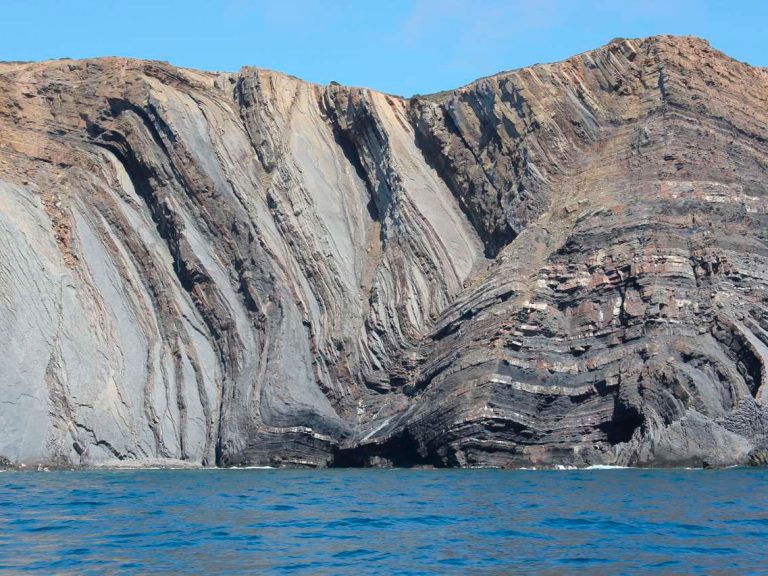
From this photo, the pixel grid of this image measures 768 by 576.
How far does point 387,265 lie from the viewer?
54.6 m

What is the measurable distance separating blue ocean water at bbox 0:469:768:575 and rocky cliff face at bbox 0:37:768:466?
30.3 feet

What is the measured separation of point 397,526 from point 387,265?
3294 centimetres

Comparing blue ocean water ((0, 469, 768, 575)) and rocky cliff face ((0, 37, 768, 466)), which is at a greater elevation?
rocky cliff face ((0, 37, 768, 466))

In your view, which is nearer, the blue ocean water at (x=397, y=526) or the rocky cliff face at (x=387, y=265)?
the blue ocean water at (x=397, y=526)

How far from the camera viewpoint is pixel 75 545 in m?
19.2

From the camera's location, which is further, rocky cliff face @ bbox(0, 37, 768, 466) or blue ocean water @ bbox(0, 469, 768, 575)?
rocky cliff face @ bbox(0, 37, 768, 466)

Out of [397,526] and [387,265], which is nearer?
[397,526]

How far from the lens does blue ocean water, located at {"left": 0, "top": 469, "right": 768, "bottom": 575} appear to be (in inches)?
683

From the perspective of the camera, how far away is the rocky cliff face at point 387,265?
1699 inches

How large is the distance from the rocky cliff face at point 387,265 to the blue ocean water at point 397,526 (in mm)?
9241

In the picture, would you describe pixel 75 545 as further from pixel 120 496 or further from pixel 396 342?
pixel 396 342

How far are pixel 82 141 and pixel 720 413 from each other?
112 ft

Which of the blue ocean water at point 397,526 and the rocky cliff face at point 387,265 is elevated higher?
the rocky cliff face at point 387,265

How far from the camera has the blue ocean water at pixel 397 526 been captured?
1734 centimetres
